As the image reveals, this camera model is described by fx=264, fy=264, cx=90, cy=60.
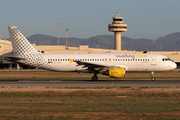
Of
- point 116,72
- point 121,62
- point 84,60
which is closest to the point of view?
point 116,72

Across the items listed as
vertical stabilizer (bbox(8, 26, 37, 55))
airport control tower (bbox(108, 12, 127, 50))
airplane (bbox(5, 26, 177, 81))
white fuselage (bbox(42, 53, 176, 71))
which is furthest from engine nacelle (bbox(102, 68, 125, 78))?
A: airport control tower (bbox(108, 12, 127, 50))

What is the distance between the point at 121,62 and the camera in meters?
36.4

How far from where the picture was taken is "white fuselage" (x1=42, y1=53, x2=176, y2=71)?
3647 cm

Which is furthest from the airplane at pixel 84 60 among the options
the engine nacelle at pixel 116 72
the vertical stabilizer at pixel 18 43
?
the engine nacelle at pixel 116 72

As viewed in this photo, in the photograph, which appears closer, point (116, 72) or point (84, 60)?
point (116, 72)

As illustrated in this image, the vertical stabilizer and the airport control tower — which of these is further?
the airport control tower

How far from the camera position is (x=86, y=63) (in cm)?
3438

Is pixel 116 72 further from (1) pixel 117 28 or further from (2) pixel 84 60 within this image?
(1) pixel 117 28

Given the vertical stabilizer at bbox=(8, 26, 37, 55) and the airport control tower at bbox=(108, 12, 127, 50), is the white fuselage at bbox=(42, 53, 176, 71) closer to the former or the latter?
the vertical stabilizer at bbox=(8, 26, 37, 55)

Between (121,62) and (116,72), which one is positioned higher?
(121,62)

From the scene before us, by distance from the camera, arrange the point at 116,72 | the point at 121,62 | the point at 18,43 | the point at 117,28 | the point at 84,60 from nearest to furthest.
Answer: the point at 116,72, the point at 121,62, the point at 84,60, the point at 18,43, the point at 117,28

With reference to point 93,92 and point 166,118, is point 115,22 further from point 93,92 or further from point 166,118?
point 166,118

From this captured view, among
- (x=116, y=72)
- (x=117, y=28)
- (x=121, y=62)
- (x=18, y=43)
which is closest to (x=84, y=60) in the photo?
(x=121, y=62)

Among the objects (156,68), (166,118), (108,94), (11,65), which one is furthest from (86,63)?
(11,65)
